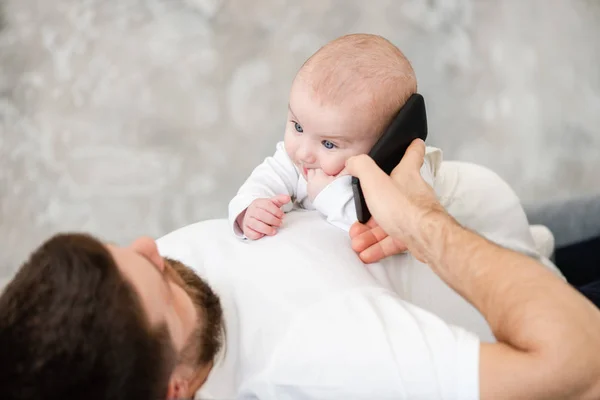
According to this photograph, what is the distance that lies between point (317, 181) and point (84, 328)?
565mm

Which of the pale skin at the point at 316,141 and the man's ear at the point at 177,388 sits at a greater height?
the pale skin at the point at 316,141

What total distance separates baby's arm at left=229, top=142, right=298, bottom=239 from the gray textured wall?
1.88 feet

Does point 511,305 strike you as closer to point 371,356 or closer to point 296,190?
point 371,356

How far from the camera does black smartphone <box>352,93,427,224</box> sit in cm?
104

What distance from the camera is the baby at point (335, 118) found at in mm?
1038

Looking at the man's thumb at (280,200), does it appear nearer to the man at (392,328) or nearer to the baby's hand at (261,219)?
the baby's hand at (261,219)

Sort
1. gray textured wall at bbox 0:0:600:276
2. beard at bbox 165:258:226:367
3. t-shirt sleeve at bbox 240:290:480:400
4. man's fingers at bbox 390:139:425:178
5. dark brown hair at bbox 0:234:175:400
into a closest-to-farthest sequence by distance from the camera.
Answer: dark brown hair at bbox 0:234:175:400 < t-shirt sleeve at bbox 240:290:480:400 < beard at bbox 165:258:226:367 < man's fingers at bbox 390:139:425:178 < gray textured wall at bbox 0:0:600:276

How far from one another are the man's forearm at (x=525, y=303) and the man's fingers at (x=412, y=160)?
17 cm

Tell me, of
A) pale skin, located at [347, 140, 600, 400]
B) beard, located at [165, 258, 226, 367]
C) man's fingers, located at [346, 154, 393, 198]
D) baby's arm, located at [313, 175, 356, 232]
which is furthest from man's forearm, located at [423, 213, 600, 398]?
beard, located at [165, 258, 226, 367]

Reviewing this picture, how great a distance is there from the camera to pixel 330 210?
1084 millimetres

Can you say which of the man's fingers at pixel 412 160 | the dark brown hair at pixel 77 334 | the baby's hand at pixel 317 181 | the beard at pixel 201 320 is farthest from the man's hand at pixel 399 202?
the dark brown hair at pixel 77 334

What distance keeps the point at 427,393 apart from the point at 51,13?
64.3 inches

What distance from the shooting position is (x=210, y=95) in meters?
1.82

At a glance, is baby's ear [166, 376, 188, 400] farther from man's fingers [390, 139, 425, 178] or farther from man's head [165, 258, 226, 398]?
man's fingers [390, 139, 425, 178]
